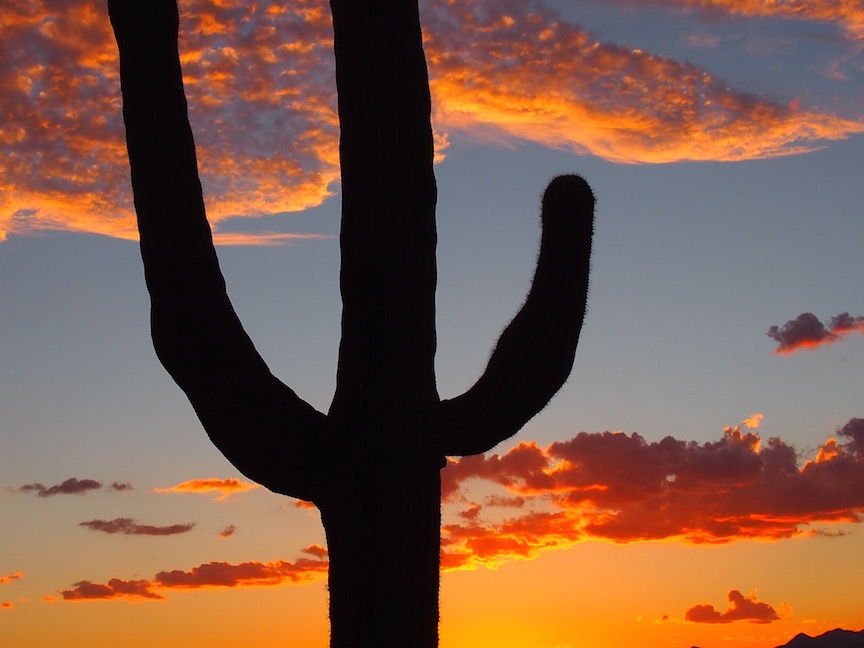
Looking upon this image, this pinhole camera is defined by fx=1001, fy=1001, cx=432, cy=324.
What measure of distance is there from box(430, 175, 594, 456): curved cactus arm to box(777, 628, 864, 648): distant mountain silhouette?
508 feet

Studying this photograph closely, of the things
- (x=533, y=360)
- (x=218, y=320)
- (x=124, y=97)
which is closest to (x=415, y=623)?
(x=533, y=360)

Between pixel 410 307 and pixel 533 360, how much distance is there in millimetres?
723

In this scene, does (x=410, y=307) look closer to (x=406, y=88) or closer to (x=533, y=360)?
(x=533, y=360)

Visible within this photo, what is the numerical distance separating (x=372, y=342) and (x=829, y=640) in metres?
168

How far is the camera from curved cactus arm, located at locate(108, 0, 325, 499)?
5215 millimetres

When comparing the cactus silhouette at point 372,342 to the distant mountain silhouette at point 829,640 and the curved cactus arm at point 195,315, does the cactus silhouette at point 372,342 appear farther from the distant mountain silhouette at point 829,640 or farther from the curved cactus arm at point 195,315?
the distant mountain silhouette at point 829,640

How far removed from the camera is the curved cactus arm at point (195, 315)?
17.1ft

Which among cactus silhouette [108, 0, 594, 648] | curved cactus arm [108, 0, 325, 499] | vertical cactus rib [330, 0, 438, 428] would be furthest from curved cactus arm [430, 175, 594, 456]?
curved cactus arm [108, 0, 325, 499]

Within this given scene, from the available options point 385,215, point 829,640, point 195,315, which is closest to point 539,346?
point 385,215

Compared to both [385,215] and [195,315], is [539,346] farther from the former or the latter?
[195,315]

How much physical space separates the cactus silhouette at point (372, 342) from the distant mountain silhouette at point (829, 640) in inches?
6098

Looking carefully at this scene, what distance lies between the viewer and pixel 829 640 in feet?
504

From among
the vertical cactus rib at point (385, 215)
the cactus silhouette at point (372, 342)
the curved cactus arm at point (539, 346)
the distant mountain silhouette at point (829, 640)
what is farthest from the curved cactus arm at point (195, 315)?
the distant mountain silhouette at point (829, 640)

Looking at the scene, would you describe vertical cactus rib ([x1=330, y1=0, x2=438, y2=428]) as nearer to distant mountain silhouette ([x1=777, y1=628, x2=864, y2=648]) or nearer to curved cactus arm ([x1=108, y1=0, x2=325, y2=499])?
curved cactus arm ([x1=108, y1=0, x2=325, y2=499])
